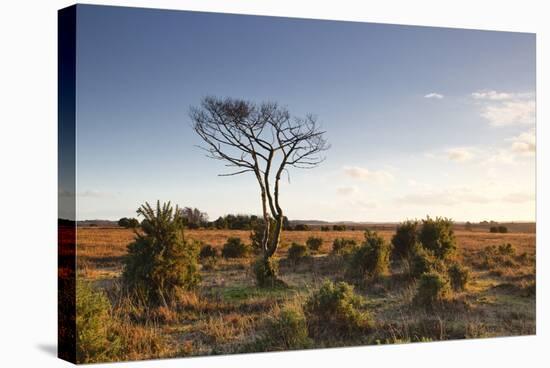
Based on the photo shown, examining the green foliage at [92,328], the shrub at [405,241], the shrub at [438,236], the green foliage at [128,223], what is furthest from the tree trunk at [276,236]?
the green foliage at [92,328]

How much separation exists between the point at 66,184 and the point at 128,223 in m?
1.03

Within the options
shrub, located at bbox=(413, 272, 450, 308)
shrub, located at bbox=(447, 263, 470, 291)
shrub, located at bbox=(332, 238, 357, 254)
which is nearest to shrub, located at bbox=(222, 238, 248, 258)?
shrub, located at bbox=(332, 238, 357, 254)

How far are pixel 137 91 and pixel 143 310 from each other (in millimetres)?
3151

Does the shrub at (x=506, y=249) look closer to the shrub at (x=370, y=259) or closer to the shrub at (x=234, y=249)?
the shrub at (x=370, y=259)

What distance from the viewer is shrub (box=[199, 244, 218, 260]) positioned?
46.6 feet

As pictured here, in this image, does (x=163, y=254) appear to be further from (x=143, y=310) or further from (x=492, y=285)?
(x=492, y=285)

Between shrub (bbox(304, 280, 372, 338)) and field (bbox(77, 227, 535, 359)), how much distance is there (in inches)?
4.9

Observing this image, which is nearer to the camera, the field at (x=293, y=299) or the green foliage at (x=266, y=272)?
the field at (x=293, y=299)

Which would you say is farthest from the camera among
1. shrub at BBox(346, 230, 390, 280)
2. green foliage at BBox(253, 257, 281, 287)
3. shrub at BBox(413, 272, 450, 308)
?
shrub at BBox(413, 272, 450, 308)

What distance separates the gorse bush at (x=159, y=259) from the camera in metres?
13.6

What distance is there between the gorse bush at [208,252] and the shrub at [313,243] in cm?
149

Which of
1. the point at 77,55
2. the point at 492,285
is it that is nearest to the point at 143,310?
the point at 77,55

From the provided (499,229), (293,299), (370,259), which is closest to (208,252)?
(293,299)

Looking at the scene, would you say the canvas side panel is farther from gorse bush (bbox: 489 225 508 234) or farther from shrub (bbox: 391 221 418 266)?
gorse bush (bbox: 489 225 508 234)
